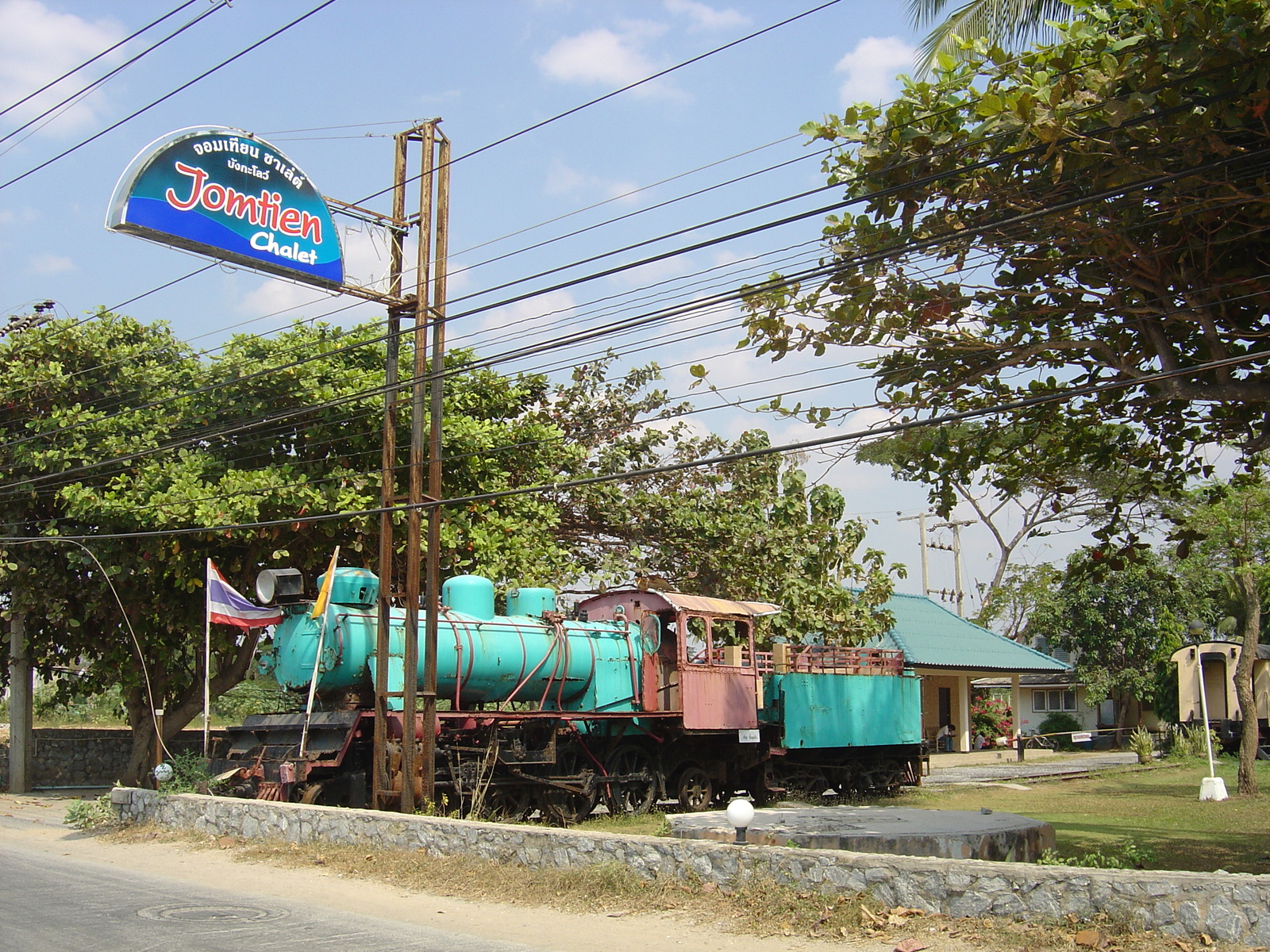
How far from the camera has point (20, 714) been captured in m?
21.3

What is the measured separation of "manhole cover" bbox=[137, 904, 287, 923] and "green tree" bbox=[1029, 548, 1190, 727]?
1157 inches

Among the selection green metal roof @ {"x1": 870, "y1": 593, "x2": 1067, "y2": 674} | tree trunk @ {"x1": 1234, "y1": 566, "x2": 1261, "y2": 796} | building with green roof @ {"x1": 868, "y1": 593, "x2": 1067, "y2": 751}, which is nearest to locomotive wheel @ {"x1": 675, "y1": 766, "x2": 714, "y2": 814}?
tree trunk @ {"x1": 1234, "y1": 566, "x2": 1261, "y2": 796}

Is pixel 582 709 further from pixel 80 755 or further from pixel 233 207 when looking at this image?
pixel 80 755

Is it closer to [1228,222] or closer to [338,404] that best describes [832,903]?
[1228,222]

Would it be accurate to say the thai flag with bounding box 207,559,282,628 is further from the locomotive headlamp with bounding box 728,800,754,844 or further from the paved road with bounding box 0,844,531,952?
the locomotive headlamp with bounding box 728,800,754,844

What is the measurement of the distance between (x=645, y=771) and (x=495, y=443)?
6.18 meters

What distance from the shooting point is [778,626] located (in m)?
23.5

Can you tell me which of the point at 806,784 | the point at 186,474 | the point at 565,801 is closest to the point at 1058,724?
Result: the point at 806,784

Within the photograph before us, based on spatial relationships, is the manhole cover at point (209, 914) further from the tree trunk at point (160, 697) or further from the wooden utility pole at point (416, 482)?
the tree trunk at point (160, 697)

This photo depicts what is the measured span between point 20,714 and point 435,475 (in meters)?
12.5

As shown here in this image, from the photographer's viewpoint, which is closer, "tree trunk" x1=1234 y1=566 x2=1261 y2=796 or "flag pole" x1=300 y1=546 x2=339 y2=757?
"flag pole" x1=300 y1=546 x2=339 y2=757

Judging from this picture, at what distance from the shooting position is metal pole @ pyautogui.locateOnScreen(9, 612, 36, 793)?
21.0 metres

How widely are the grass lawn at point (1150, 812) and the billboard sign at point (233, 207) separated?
10558mm

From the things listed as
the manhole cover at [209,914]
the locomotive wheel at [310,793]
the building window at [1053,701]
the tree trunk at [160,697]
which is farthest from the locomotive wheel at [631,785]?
the building window at [1053,701]
